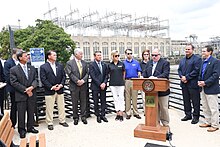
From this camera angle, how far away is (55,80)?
14.9ft

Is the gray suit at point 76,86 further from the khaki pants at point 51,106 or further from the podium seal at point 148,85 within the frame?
the podium seal at point 148,85

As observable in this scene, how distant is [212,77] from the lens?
396 centimetres

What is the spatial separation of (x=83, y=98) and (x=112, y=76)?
0.84m

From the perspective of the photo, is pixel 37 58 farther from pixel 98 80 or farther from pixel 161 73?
pixel 161 73

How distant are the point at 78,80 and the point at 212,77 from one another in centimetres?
271

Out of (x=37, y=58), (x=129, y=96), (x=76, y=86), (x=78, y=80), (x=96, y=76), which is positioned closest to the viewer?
(x=78, y=80)

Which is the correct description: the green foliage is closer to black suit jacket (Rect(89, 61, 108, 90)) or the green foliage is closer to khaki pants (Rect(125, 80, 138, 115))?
black suit jacket (Rect(89, 61, 108, 90))

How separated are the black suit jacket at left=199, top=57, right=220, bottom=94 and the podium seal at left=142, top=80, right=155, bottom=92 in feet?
3.55

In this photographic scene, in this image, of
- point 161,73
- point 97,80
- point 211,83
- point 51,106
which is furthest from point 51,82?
point 211,83

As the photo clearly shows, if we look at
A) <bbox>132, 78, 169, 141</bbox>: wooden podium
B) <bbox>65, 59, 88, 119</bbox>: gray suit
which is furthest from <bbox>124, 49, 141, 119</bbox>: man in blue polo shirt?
<bbox>132, 78, 169, 141</bbox>: wooden podium

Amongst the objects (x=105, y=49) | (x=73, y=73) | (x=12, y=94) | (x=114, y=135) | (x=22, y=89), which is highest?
(x=105, y=49)

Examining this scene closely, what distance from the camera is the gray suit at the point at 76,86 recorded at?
4.72 metres

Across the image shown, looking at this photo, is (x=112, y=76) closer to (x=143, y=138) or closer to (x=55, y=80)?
(x=55, y=80)

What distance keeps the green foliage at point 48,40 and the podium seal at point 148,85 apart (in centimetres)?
2128
